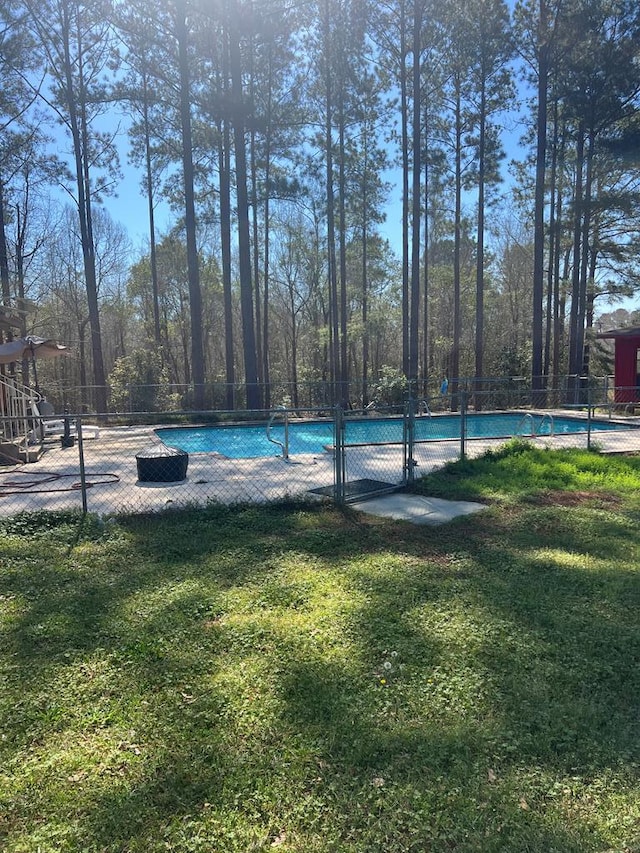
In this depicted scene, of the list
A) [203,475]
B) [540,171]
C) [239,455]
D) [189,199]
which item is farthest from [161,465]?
[540,171]

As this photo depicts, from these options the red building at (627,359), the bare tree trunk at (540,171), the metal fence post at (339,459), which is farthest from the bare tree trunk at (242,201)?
the red building at (627,359)

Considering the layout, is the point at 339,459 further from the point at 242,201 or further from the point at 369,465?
the point at 242,201

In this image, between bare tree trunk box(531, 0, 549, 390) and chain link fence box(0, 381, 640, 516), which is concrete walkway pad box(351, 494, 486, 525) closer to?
chain link fence box(0, 381, 640, 516)

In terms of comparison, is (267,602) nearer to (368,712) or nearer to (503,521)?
(368,712)

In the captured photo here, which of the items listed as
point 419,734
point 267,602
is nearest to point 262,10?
point 267,602

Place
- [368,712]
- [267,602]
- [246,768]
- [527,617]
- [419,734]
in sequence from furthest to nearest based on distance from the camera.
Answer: [267,602] → [527,617] → [368,712] → [419,734] → [246,768]

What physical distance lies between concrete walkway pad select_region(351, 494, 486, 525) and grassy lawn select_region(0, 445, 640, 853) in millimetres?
686

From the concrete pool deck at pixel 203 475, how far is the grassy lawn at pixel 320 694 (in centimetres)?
130

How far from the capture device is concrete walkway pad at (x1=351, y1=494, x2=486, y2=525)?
5175 millimetres

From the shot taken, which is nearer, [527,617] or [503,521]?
[527,617]

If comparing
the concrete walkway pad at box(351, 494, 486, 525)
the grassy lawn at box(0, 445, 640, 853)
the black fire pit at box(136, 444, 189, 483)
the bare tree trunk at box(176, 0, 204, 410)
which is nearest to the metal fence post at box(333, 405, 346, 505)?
the concrete walkway pad at box(351, 494, 486, 525)

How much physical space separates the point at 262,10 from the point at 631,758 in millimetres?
19141

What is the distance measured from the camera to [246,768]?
1912 mm

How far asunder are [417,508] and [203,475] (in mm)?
3167
